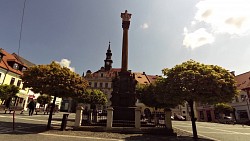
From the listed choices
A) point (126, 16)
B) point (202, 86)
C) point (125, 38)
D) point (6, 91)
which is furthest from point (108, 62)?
point (202, 86)

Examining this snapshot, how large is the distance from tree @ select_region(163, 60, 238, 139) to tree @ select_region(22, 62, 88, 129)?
7.55 m

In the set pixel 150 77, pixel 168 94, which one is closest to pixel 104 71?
pixel 150 77

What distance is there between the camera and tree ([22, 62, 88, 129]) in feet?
41.5

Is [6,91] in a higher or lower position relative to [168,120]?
higher

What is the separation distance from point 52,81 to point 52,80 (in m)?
0.08

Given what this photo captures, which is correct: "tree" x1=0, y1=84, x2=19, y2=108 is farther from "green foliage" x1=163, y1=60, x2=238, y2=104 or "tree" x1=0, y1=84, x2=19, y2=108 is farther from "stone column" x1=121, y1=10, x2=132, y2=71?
"green foliage" x1=163, y1=60, x2=238, y2=104

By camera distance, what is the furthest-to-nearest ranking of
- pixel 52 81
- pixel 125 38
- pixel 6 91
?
pixel 6 91, pixel 125 38, pixel 52 81

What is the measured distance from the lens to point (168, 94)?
1244 centimetres

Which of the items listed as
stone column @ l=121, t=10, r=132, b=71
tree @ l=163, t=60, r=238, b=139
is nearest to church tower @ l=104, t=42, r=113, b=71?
stone column @ l=121, t=10, r=132, b=71

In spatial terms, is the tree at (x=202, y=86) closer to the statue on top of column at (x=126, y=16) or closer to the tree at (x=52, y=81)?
the tree at (x=52, y=81)

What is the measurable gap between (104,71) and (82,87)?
45.8m

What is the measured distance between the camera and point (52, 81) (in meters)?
12.8

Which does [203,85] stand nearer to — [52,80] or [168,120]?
[168,120]

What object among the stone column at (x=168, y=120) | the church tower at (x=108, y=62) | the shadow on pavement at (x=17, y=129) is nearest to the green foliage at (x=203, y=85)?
the stone column at (x=168, y=120)
